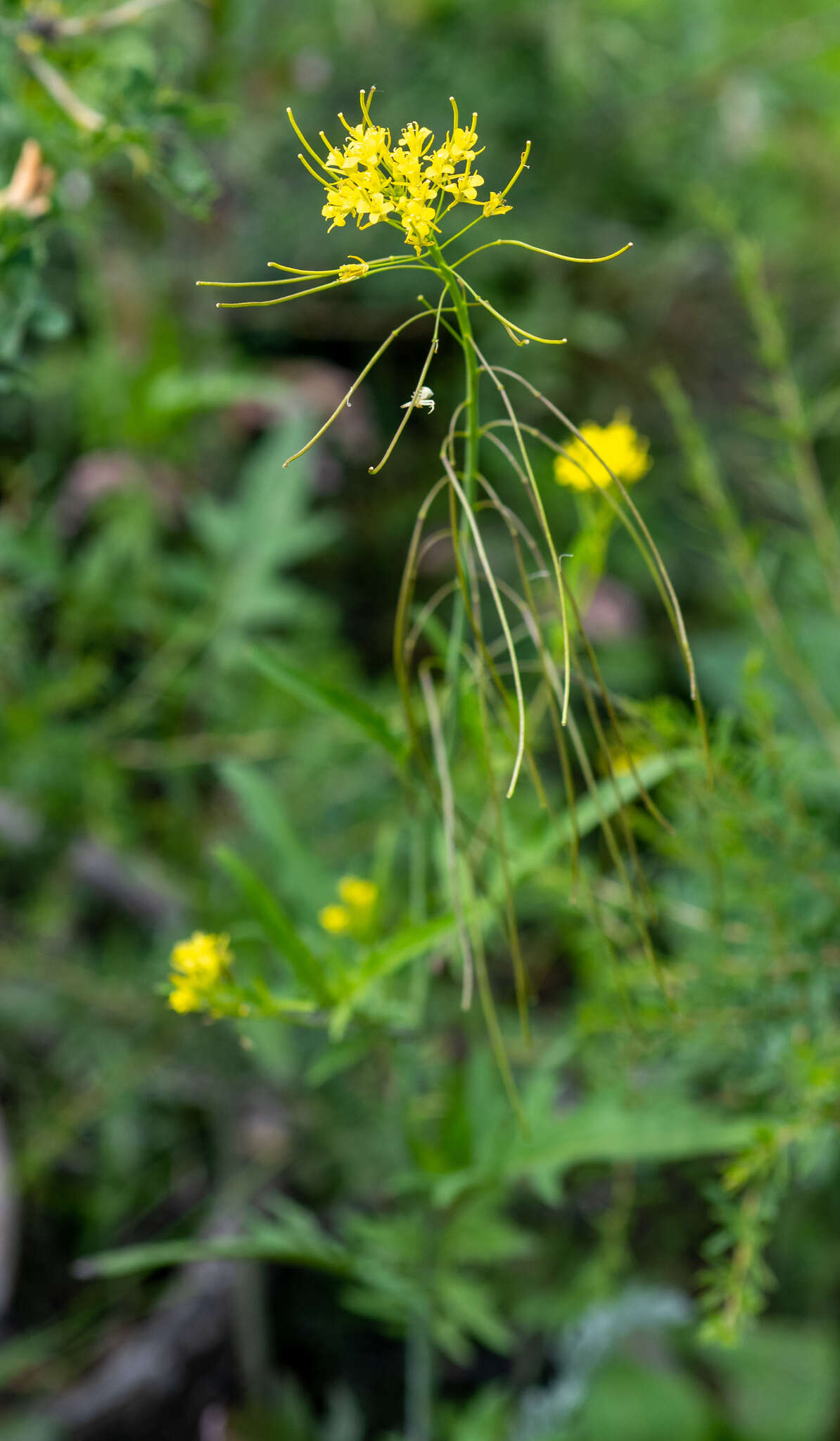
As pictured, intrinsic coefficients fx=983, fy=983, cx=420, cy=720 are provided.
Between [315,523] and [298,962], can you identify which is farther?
[315,523]

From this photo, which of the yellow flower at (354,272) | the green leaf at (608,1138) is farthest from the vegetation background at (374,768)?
the yellow flower at (354,272)

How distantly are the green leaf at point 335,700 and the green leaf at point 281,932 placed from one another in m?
0.08

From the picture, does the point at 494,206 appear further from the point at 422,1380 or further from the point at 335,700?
the point at 422,1380

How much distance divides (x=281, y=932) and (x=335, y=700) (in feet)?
0.36

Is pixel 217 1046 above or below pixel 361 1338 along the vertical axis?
above

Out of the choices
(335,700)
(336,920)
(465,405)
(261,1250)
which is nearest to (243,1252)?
(261,1250)

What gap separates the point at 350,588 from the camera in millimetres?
1216

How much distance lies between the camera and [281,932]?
A: 0.44 m

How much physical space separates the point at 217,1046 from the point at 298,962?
1.60 feet

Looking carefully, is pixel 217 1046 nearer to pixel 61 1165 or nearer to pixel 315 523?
pixel 61 1165

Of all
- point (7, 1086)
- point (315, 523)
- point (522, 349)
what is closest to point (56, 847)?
point (7, 1086)

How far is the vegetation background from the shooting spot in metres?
0.53

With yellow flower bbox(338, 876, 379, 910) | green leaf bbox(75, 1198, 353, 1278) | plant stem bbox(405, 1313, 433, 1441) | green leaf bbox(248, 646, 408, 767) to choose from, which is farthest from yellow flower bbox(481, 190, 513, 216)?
plant stem bbox(405, 1313, 433, 1441)

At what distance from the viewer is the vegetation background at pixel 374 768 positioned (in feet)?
1.73
